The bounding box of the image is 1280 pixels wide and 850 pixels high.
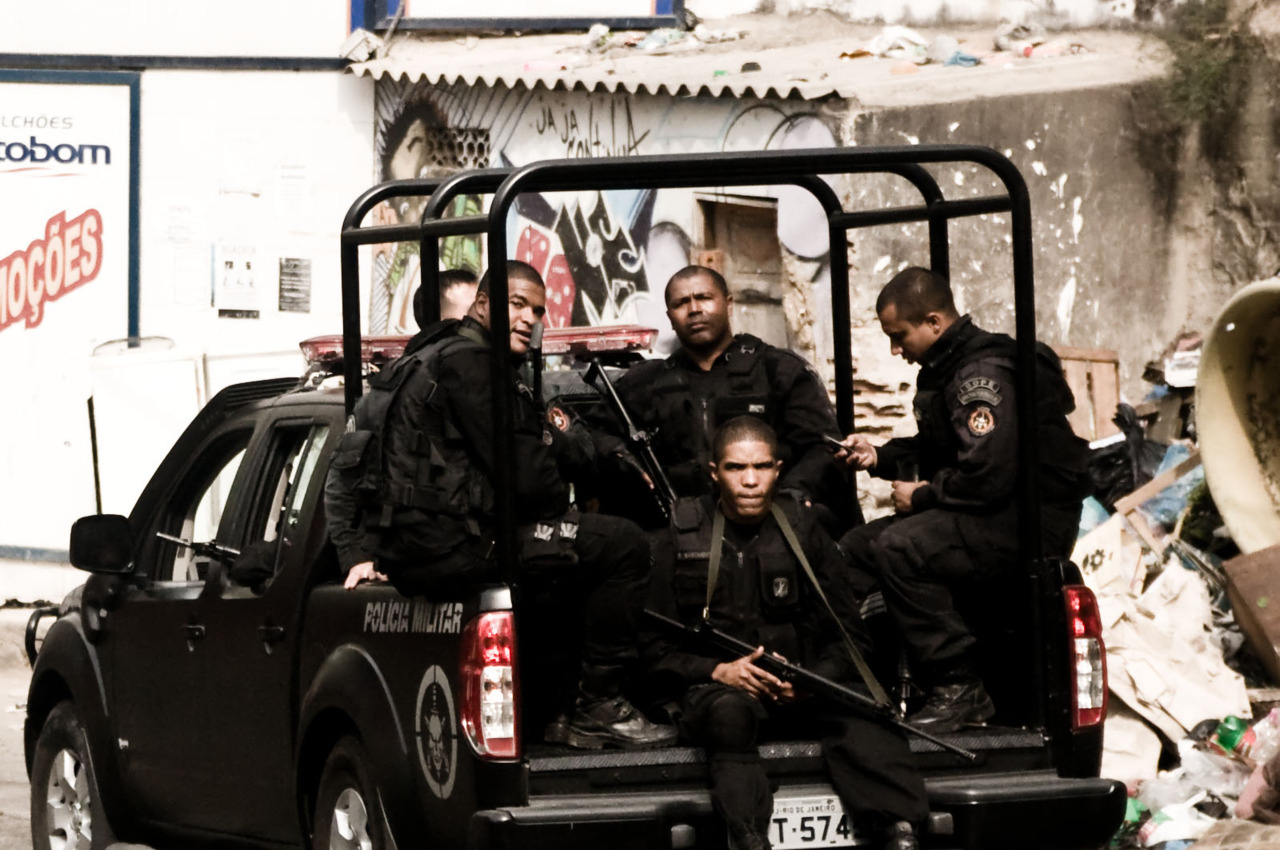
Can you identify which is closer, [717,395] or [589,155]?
[717,395]

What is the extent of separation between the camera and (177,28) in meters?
14.9

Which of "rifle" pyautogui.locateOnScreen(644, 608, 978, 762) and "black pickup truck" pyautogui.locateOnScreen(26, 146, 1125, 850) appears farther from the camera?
"rifle" pyautogui.locateOnScreen(644, 608, 978, 762)

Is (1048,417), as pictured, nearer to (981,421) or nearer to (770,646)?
(981,421)

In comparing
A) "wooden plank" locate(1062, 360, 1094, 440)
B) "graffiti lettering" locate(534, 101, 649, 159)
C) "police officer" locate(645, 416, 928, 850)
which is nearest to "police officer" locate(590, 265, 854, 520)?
"police officer" locate(645, 416, 928, 850)

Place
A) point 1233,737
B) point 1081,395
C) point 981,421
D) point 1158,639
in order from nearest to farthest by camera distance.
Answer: point 981,421, point 1233,737, point 1158,639, point 1081,395

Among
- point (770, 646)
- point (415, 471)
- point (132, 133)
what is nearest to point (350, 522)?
point (415, 471)

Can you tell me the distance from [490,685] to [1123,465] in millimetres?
6161

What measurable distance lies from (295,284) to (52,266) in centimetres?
185

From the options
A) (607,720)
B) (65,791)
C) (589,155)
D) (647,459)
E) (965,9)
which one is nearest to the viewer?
(607,720)

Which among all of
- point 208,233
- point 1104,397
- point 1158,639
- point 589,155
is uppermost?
point 589,155

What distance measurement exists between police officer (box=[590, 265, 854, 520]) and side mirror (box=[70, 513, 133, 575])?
1.49 meters

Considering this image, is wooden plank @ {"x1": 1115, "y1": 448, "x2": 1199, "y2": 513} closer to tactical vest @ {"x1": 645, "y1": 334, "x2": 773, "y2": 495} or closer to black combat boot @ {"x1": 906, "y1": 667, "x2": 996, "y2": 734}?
tactical vest @ {"x1": 645, "y1": 334, "x2": 773, "y2": 495}

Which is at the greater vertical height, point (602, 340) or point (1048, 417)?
point (602, 340)

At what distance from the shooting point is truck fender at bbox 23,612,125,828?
6793 mm
